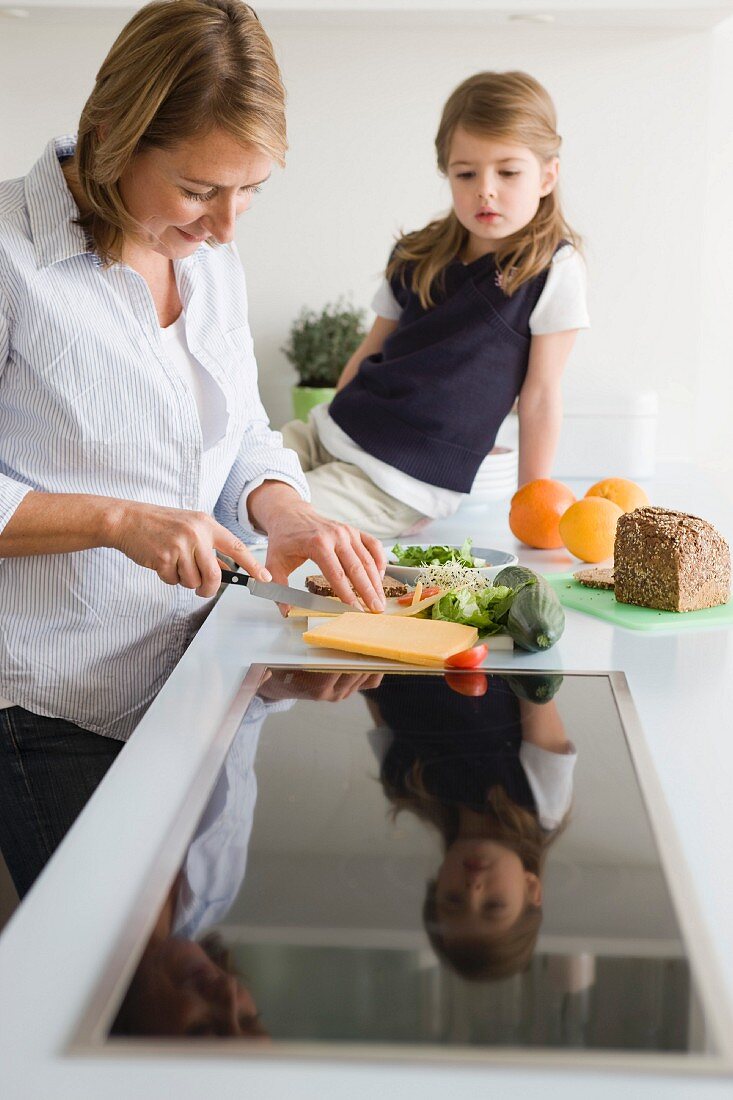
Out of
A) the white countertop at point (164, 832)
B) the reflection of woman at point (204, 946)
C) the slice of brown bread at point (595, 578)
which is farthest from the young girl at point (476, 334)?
the reflection of woman at point (204, 946)

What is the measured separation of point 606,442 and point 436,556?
1.14 meters

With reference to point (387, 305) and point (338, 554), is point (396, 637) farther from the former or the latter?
point (387, 305)

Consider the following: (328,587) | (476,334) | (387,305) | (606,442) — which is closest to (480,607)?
(328,587)

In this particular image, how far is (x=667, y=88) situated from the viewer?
8.73 feet

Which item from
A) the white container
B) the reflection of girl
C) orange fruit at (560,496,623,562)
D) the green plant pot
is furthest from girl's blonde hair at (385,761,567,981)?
the green plant pot

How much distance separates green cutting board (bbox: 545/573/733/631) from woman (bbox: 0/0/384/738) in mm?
247

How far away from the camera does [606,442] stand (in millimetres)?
2348

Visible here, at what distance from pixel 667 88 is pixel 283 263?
98 centimetres

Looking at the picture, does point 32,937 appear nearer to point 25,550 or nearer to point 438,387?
point 25,550

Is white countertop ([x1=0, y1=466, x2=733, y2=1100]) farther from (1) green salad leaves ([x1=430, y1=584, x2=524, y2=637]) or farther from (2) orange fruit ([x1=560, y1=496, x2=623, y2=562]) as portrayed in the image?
(2) orange fruit ([x1=560, y1=496, x2=623, y2=562])

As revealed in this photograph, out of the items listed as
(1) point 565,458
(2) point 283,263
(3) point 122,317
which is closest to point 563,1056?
(3) point 122,317

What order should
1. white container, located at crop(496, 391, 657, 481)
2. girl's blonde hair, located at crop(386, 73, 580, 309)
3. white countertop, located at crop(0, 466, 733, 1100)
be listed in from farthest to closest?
white container, located at crop(496, 391, 657, 481)
girl's blonde hair, located at crop(386, 73, 580, 309)
white countertop, located at crop(0, 466, 733, 1100)

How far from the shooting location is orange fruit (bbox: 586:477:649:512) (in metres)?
1.54

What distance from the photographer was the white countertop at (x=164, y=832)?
454 millimetres
